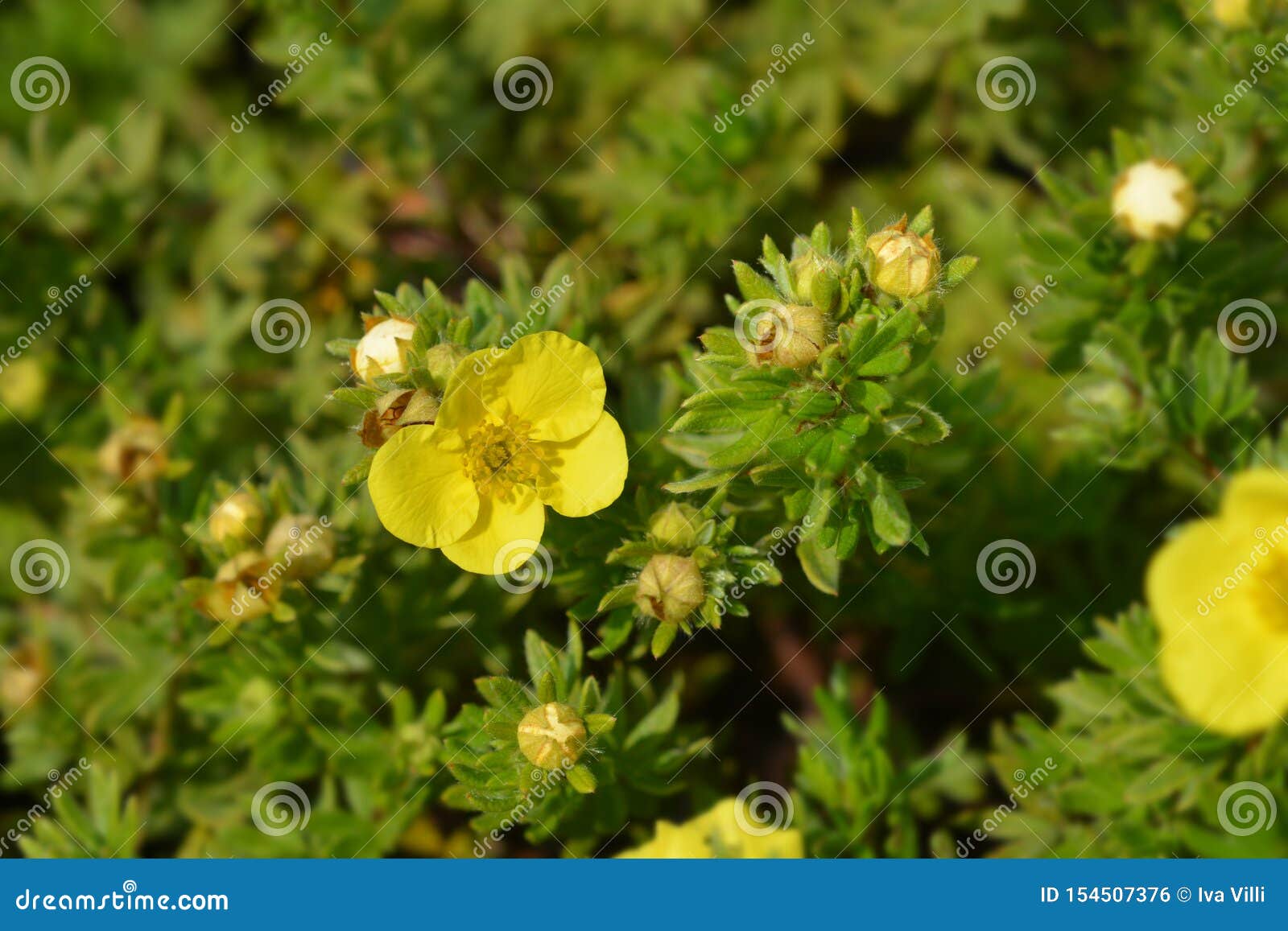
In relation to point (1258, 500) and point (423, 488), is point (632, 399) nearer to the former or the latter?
point (423, 488)

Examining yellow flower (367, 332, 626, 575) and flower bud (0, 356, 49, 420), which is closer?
yellow flower (367, 332, 626, 575)

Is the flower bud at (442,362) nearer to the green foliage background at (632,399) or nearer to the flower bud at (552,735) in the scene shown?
the green foliage background at (632,399)

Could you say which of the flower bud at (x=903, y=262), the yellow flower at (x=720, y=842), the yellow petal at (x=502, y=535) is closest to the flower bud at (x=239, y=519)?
the yellow petal at (x=502, y=535)

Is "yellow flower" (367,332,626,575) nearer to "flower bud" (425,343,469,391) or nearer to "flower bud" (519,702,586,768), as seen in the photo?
"flower bud" (425,343,469,391)

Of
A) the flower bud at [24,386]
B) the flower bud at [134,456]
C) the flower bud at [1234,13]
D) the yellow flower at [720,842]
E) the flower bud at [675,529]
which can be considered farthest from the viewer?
the flower bud at [24,386]

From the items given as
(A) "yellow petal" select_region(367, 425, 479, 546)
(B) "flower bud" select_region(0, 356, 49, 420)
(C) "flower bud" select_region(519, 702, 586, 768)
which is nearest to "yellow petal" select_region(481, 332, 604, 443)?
(A) "yellow petal" select_region(367, 425, 479, 546)

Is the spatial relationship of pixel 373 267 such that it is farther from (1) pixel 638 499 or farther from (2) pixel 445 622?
(1) pixel 638 499
